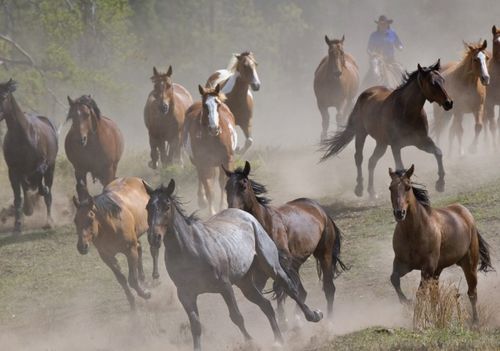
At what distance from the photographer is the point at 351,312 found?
12758mm

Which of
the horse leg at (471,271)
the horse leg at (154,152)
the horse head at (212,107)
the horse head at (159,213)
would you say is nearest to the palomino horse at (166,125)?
the horse leg at (154,152)

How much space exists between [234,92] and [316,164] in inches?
105

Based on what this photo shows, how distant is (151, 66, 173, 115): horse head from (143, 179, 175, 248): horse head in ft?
31.3

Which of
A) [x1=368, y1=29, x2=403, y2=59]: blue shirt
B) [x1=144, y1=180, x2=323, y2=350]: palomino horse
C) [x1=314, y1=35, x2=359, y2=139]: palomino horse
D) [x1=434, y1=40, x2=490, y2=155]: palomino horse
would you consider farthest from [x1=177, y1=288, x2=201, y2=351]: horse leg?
[x1=368, y1=29, x2=403, y2=59]: blue shirt

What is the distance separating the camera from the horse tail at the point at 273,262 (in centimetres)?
1118

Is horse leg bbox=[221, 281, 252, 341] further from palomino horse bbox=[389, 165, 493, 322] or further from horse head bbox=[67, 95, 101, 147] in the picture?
horse head bbox=[67, 95, 101, 147]

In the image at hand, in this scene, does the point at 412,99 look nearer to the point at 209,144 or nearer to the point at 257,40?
the point at 209,144

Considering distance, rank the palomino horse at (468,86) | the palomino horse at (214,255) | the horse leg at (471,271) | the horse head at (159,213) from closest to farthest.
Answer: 1. the horse head at (159,213)
2. the palomino horse at (214,255)
3. the horse leg at (471,271)
4. the palomino horse at (468,86)

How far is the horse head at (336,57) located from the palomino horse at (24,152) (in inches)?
265

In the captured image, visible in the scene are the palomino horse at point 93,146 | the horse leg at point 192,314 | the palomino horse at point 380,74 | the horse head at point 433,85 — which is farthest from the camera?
the palomino horse at point 380,74

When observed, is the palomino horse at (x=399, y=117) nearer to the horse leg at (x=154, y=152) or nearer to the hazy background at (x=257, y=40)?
the horse leg at (x=154, y=152)

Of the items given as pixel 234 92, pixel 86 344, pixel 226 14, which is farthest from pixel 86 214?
pixel 226 14

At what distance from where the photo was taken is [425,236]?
11352 millimetres

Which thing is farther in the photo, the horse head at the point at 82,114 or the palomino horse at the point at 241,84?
the palomino horse at the point at 241,84
